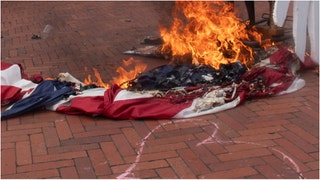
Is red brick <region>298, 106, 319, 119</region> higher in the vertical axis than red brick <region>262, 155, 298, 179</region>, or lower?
lower

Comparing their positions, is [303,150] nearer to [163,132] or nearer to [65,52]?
[163,132]

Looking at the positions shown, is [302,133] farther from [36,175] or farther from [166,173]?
[36,175]

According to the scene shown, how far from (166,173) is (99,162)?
0.44m

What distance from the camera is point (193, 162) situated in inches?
116

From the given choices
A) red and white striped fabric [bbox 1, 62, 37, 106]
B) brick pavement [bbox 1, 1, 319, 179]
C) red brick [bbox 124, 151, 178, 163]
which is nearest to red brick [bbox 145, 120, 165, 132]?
brick pavement [bbox 1, 1, 319, 179]

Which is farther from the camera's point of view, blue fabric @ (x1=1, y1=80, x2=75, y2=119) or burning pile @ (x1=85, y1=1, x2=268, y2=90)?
burning pile @ (x1=85, y1=1, x2=268, y2=90)

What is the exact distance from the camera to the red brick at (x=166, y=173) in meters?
2.78

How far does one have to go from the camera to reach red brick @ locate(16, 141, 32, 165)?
2.97 metres

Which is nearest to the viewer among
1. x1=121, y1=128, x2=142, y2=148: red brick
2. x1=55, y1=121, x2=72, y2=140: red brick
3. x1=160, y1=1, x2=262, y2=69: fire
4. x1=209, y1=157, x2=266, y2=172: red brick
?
x1=209, y1=157, x2=266, y2=172: red brick

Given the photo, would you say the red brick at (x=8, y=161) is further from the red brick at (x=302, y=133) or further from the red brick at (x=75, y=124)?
the red brick at (x=302, y=133)

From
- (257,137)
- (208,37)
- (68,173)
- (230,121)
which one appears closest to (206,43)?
(208,37)

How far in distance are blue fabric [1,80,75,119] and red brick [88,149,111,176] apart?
2.70ft

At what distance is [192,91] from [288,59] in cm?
117

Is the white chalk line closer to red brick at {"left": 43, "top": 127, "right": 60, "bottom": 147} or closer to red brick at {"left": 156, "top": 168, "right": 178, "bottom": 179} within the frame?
red brick at {"left": 156, "top": 168, "right": 178, "bottom": 179}
